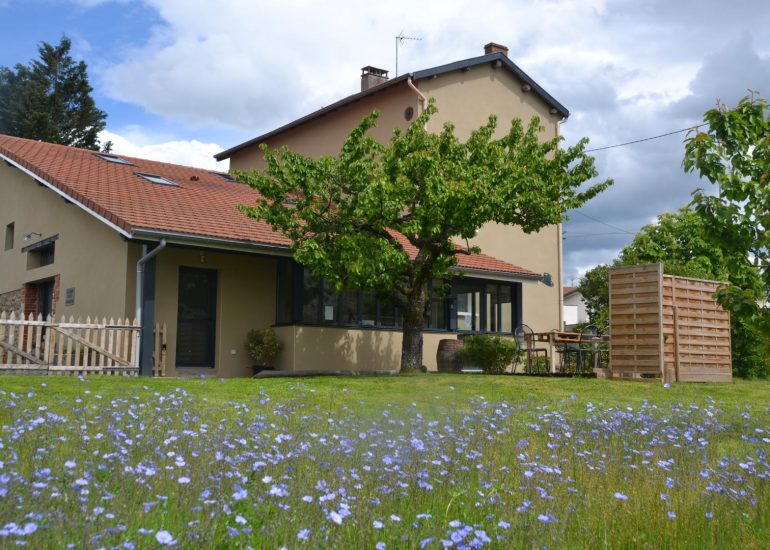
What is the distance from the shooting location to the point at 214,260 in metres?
17.0

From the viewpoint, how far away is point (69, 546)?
287 cm

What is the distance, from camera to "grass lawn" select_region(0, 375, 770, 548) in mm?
3529

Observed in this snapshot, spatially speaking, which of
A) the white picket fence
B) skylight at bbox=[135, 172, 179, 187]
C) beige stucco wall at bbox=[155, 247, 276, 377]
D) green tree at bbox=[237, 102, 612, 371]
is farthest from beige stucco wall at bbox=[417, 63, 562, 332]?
the white picket fence

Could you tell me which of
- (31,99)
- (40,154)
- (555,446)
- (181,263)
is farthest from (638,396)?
(31,99)

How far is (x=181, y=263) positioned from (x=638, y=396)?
362 inches

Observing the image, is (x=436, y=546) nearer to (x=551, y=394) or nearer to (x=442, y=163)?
(x=551, y=394)

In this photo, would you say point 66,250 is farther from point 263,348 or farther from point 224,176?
point 224,176

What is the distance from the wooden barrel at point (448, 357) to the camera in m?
18.5

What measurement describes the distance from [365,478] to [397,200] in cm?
1034

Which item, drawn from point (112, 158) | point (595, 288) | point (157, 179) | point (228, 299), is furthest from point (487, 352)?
point (595, 288)

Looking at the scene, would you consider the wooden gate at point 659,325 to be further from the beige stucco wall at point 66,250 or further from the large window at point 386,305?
the beige stucco wall at point 66,250

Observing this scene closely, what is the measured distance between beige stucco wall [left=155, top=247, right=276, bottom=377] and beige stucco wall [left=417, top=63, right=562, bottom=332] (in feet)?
23.5

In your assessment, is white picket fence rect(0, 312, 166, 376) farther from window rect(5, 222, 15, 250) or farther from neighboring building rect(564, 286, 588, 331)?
neighboring building rect(564, 286, 588, 331)

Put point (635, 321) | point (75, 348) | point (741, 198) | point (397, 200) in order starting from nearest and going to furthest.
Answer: point (741, 198) < point (75, 348) < point (397, 200) < point (635, 321)
